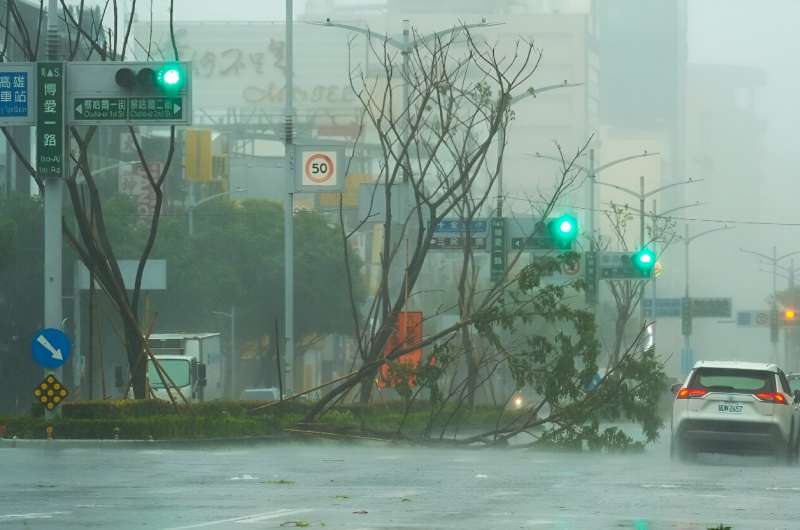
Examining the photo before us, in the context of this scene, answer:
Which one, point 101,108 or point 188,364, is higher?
point 101,108

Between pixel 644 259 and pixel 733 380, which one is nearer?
pixel 733 380

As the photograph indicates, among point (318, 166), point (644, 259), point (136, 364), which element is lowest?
point (136, 364)

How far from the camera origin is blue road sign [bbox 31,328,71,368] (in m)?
30.7

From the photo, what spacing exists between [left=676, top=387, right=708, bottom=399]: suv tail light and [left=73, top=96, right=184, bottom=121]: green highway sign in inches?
370

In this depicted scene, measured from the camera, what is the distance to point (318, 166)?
4394 centimetres

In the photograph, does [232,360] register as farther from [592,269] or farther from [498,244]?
[498,244]

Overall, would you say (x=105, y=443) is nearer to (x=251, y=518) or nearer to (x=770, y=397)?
(x=770, y=397)

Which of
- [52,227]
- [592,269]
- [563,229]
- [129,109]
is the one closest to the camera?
[129,109]

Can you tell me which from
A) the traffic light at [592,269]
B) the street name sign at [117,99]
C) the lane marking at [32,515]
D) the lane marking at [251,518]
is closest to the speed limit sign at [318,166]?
the street name sign at [117,99]

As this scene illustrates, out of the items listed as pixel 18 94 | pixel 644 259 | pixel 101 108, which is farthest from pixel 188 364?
pixel 101 108

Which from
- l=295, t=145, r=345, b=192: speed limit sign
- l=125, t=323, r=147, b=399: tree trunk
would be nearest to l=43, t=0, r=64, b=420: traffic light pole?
l=125, t=323, r=147, b=399: tree trunk

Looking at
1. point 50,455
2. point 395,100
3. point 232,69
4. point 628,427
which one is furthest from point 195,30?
point 50,455

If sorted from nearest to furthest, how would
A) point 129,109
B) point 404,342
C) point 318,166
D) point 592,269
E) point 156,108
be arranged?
point 156,108 < point 129,109 < point 404,342 < point 318,166 < point 592,269

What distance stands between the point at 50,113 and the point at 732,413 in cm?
1255
